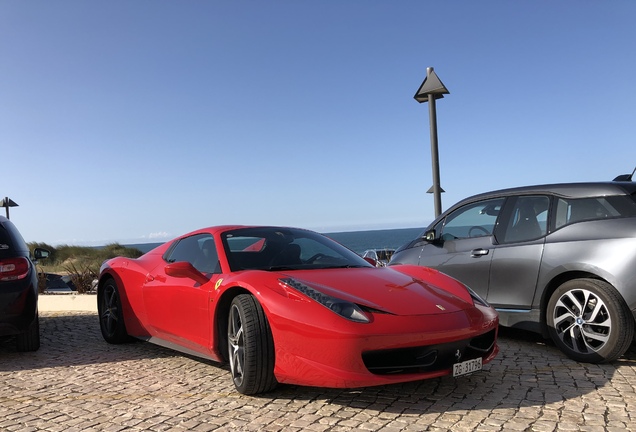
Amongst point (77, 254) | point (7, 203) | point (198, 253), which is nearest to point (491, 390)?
point (198, 253)

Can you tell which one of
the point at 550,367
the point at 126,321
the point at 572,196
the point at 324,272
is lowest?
the point at 550,367

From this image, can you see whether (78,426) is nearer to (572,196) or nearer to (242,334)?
(242,334)

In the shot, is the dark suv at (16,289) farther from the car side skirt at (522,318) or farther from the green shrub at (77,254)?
the green shrub at (77,254)

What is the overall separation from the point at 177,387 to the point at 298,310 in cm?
136

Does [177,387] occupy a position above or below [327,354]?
below

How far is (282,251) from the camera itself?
478cm

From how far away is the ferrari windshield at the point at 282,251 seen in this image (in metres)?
4.53

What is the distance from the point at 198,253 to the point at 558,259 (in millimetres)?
3193

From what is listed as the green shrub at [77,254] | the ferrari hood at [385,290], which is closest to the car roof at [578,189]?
the ferrari hood at [385,290]

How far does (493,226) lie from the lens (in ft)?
19.0

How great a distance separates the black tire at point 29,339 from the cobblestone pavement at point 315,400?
1.80 ft

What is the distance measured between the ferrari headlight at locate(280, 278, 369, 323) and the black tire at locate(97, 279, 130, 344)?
2.99m

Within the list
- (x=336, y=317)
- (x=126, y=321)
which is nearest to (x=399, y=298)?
(x=336, y=317)

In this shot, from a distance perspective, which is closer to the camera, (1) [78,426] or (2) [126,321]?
(1) [78,426]
